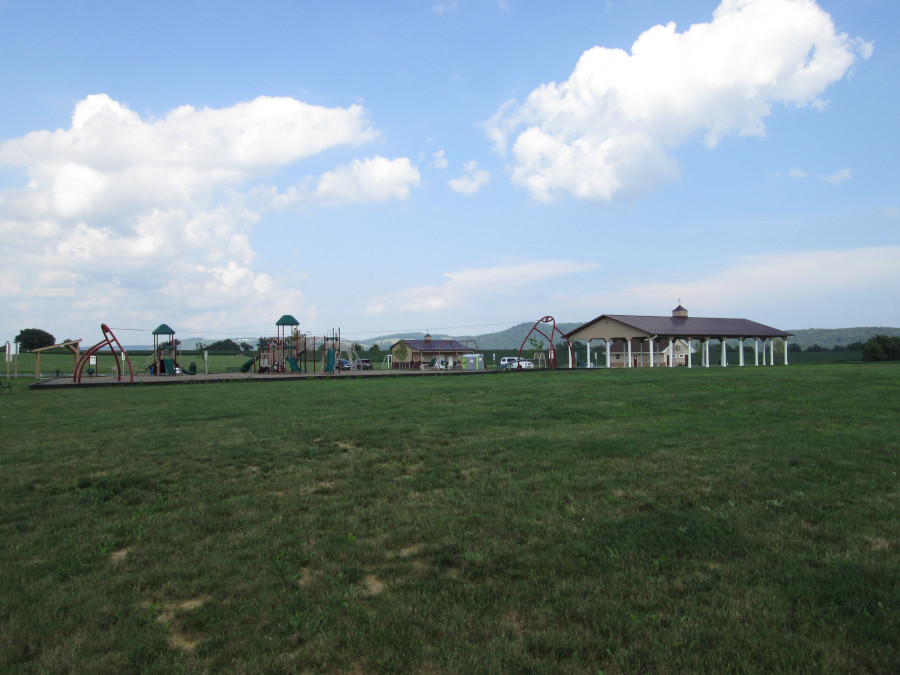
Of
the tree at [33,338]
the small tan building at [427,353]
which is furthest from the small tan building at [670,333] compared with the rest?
the tree at [33,338]

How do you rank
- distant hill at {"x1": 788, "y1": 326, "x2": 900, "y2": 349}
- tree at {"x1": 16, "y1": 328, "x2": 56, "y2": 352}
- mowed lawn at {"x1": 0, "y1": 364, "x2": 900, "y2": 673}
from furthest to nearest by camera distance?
distant hill at {"x1": 788, "y1": 326, "x2": 900, "y2": 349} < tree at {"x1": 16, "y1": 328, "x2": 56, "y2": 352} < mowed lawn at {"x1": 0, "y1": 364, "x2": 900, "y2": 673}

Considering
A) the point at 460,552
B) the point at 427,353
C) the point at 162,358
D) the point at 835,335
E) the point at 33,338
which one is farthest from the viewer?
the point at 835,335

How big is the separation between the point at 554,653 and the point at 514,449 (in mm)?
5043

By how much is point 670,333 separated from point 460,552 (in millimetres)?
43526

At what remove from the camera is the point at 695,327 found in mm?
46875

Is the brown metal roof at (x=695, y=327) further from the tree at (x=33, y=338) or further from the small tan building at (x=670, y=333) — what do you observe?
the tree at (x=33, y=338)

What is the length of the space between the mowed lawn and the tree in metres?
101

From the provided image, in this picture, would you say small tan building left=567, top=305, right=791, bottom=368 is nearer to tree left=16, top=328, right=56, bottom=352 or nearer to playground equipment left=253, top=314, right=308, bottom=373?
playground equipment left=253, top=314, right=308, bottom=373

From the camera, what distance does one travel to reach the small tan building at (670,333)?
44.8 metres

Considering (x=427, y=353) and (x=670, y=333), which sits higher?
(x=670, y=333)

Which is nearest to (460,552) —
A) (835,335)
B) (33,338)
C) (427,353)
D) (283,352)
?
(283,352)

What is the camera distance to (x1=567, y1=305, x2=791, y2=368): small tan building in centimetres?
4478

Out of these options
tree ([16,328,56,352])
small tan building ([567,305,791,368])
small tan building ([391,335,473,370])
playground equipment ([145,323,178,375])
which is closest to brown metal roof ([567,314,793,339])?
Result: small tan building ([567,305,791,368])

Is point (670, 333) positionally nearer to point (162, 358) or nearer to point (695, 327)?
point (695, 327)
